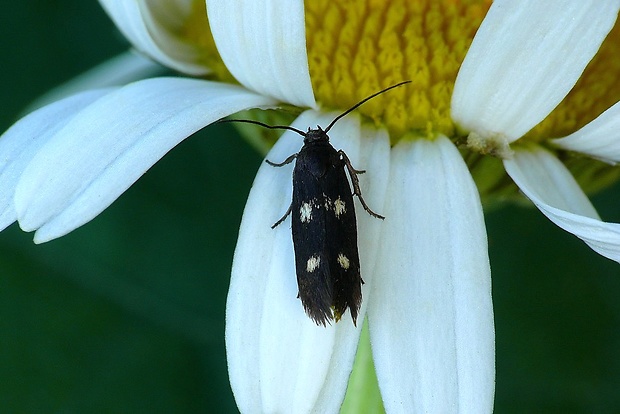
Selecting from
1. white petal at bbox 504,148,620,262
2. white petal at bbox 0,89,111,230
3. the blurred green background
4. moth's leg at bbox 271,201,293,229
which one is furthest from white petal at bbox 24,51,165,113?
white petal at bbox 504,148,620,262

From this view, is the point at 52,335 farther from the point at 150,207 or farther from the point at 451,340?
the point at 451,340

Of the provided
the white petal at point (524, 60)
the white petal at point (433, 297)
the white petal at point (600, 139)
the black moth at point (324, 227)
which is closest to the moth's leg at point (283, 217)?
the black moth at point (324, 227)

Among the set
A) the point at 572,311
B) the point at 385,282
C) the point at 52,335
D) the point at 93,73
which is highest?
the point at 385,282

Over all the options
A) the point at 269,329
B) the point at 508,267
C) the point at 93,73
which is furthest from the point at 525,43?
the point at 93,73

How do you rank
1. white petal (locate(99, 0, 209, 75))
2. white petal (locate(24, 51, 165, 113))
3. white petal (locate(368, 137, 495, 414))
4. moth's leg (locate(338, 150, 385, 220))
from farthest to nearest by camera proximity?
1. white petal (locate(24, 51, 165, 113))
2. white petal (locate(99, 0, 209, 75))
3. moth's leg (locate(338, 150, 385, 220))
4. white petal (locate(368, 137, 495, 414))

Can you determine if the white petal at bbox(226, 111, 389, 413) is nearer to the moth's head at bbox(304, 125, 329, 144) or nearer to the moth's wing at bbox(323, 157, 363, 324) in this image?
the moth's wing at bbox(323, 157, 363, 324)

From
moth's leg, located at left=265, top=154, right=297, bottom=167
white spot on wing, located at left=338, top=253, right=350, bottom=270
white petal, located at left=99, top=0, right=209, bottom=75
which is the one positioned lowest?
white spot on wing, located at left=338, top=253, right=350, bottom=270

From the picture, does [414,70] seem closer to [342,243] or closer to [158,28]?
[342,243]
